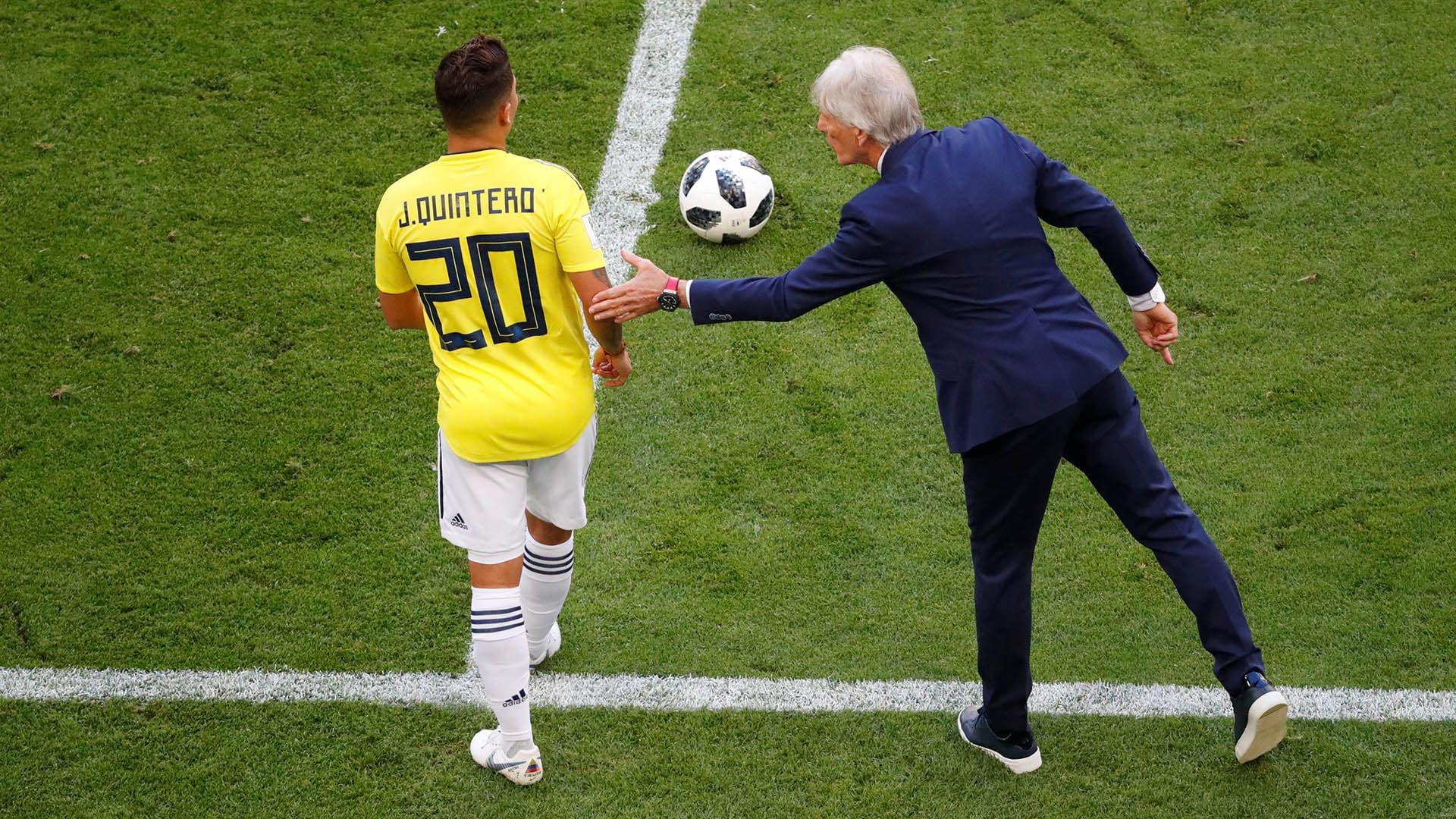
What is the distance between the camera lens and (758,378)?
591 cm

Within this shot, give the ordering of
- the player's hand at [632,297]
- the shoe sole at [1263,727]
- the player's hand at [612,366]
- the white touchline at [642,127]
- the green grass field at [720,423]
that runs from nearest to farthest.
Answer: the player's hand at [632,297]
the shoe sole at [1263,727]
the player's hand at [612,366]
the green grass field at [720,423]
the white touchline at [642,127]

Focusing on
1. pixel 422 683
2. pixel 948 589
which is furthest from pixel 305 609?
pixel 948 589

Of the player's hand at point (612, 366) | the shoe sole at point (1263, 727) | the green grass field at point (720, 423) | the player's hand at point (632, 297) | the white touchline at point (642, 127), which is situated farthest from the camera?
the white touchline at point (642, 127)

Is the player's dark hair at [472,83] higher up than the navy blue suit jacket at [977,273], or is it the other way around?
the player's dark hair at [472,83]

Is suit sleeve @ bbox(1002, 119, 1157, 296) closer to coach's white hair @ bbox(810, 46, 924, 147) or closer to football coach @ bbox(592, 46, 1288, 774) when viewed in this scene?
football coach @ bbox(592, 46, 1288, 774)

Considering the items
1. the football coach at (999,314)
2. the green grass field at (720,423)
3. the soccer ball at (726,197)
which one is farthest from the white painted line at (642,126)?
the football coach at (999,314)

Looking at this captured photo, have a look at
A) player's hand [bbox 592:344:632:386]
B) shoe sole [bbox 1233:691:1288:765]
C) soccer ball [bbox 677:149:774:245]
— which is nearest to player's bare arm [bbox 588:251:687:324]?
player's hand [bbox 592:344:632:386]

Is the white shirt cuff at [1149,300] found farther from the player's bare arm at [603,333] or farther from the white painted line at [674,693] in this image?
the player's bare arm at [603,333]

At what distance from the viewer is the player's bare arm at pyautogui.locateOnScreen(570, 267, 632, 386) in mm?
3705

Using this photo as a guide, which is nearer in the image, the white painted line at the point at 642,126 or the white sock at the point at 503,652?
the white sock at the point at 503,652

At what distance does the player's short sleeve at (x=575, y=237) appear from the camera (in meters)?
3.66

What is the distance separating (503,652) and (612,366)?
0.93 meters

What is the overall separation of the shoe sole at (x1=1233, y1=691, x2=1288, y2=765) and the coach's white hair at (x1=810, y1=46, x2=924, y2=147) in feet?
6.39

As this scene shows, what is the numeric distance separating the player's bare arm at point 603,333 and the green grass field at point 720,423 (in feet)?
3.71
